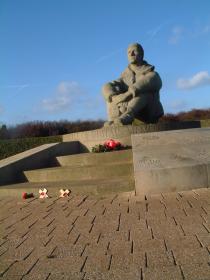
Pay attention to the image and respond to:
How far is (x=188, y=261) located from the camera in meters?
2.68

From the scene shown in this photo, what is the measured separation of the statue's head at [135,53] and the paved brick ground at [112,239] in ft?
18.6

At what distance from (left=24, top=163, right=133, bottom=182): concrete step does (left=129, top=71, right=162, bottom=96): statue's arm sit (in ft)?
9.93

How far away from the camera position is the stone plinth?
5.33m

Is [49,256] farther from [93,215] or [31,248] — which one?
[93,215]

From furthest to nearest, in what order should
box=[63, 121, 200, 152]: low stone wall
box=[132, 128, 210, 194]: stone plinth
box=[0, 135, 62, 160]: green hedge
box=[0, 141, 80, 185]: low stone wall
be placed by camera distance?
box=[0, 135, 62, 160]: green hedge, box=[63, 121, 200, 152]: low stone wall, box=[0, 141, 80, 185]: low stone wall, box=[132, 128, 210, 194]: stone plinth

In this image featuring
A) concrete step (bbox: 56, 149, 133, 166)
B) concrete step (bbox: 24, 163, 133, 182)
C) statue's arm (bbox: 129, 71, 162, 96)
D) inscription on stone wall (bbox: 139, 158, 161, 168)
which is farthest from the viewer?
statue's arm (bbox: 129, 71, 162, 96)

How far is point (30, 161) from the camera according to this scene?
28.9ft

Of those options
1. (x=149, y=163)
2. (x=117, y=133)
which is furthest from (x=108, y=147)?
(x=149, y=163)

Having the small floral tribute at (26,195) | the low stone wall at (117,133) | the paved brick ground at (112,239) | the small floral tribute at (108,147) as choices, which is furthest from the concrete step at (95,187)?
the low stone wall at (117,133)

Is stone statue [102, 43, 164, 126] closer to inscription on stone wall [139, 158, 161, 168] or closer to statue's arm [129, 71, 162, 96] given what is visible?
statue's arm [129, 71, 162, 96]

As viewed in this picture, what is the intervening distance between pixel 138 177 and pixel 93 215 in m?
1.17

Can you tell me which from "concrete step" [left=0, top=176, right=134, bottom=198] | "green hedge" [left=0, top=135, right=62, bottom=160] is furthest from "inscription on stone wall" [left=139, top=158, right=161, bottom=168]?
"green hedge" [left=0, top=135, right=62, bottom=160]

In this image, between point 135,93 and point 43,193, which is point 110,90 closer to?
point 135,93

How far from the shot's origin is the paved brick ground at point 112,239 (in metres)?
2.68
